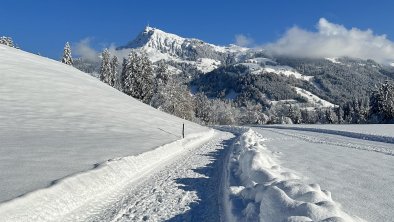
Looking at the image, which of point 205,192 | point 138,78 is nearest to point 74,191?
point 205,192

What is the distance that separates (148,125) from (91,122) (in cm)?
567

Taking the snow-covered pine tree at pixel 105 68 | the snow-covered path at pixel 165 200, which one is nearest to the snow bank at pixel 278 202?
the snow-covered path at pixel 165 200

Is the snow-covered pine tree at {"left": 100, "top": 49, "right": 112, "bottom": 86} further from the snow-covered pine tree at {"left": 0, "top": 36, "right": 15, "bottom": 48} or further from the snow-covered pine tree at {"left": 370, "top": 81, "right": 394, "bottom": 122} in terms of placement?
the snow-covered pine tree at {"left": 370, "top": 81, "right": 394, "bottom": 122}

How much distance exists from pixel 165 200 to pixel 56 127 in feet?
57.8

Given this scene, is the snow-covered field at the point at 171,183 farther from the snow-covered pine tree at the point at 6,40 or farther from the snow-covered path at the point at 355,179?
the snow-covered pine tree at the point at 6,40

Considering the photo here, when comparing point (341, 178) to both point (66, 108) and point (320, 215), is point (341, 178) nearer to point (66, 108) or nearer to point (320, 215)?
point (320, 215)

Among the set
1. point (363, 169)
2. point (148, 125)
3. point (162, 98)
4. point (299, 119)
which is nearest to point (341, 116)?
point (299, 119)

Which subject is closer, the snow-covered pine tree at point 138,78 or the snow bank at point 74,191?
the snow bank at point 74,191

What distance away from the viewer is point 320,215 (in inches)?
244

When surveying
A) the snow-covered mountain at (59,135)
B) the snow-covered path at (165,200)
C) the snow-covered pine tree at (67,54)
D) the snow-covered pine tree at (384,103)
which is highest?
the snow-covered pine tree at (67,54)

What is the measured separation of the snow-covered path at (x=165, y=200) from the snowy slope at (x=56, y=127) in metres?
1.70

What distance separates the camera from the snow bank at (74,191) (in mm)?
7887

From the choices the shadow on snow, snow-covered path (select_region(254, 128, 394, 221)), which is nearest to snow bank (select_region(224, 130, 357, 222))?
the shadow on snow

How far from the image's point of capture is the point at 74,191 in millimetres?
10000
